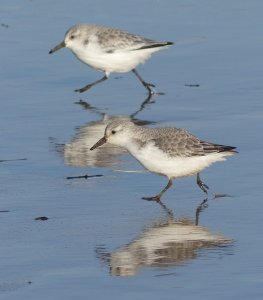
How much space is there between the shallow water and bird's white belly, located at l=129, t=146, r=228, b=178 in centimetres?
28

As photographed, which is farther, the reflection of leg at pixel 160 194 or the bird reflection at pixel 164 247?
the reflection of leg at pixel 160 194

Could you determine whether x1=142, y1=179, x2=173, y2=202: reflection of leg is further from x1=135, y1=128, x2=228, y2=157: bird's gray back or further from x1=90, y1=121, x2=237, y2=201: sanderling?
x1=135, y1=128, x2=228, y2=157: bird's gray back

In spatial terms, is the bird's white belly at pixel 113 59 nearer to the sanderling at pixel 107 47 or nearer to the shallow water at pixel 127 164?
the sanderling at pixel 107 47

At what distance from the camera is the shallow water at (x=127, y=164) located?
26.1 feet

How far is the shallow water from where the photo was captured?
313 inches

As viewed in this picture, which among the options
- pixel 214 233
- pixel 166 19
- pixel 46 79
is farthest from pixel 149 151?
pixel 166 19

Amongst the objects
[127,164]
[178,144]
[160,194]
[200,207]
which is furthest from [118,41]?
[200,207]

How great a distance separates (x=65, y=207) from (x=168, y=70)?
19.8 feet

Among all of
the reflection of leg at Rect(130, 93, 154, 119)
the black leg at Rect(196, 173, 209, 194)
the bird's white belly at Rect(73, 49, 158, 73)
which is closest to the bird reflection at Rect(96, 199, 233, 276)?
the black leg at Rect(196, 173, 209, 194)

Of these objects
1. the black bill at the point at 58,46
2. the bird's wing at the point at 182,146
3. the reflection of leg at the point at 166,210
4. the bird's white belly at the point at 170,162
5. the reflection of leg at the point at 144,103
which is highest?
the black bill at the point at 58,46

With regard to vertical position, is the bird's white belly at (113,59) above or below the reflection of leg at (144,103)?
above

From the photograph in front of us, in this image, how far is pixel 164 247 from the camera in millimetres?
8617

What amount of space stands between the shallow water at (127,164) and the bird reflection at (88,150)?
20 millimetres

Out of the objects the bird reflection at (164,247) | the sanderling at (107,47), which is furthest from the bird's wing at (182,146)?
the sanderling at (107,47)
